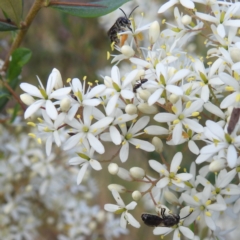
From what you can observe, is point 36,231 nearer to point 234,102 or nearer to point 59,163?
point 59,163

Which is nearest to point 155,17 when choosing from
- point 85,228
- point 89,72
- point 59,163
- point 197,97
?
point 89,72

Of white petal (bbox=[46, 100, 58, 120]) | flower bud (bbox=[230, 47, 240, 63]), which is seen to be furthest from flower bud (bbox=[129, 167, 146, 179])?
flower bud (bbox=[230, 47, 240, 63])

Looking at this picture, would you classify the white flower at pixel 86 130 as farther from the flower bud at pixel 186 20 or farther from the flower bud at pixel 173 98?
the flower bud at pixel 186 20

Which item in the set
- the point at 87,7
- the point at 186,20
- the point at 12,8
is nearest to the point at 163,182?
the point at 186,20

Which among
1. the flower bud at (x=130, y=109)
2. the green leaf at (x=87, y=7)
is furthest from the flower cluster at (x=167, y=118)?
the green leaf at (x=87, y=7)

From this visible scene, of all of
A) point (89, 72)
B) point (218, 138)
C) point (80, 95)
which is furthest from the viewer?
point (89, 72)

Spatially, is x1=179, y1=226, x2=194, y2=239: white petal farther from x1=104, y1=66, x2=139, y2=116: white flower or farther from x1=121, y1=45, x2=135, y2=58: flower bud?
x1=121, y1=45, x2=135, y2=58: flower bud

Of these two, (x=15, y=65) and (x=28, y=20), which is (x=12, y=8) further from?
(x=15, y=65)
